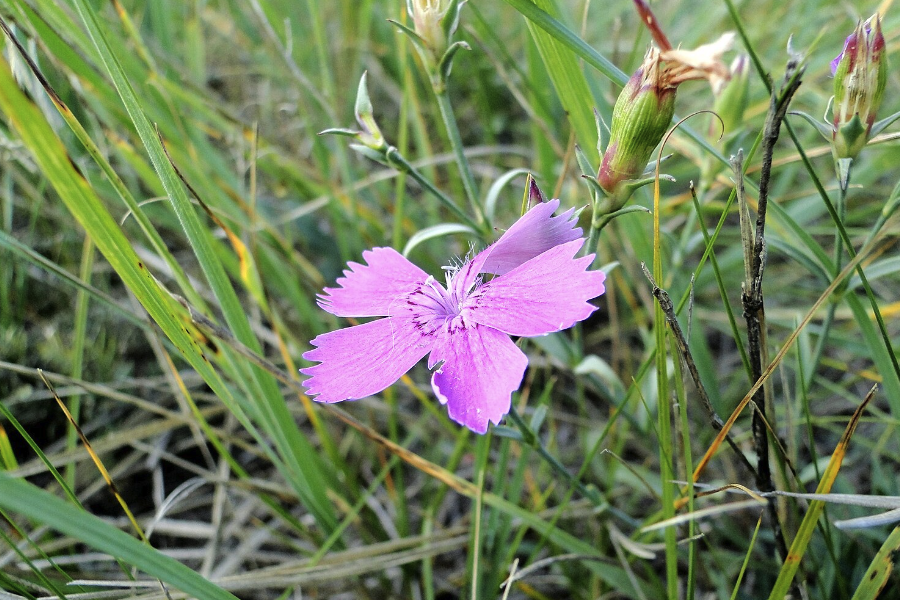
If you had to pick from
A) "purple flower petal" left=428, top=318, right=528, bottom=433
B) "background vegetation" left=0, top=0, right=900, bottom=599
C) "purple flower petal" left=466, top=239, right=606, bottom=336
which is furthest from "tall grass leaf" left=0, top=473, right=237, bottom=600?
"purple flower petal" left=466, top=239, right=606, bottom=336

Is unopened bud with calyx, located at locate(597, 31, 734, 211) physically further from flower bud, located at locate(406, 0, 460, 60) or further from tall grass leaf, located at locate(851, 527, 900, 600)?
tall grass leaf, located at locate(851, 527, 900, 600)

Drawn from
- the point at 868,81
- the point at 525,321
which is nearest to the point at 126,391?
the point at 525,321

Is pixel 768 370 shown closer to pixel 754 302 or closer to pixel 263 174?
pixel 754 302

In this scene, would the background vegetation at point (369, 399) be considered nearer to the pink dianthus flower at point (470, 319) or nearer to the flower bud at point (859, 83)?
the flower bud at point (859, 83)

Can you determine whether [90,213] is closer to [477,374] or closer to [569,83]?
[477,374]

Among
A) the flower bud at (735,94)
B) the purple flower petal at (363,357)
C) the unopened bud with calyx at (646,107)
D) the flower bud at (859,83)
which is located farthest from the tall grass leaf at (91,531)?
the flower bud at (735,94)

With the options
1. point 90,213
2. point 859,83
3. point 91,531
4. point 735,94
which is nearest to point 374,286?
point 90,213
